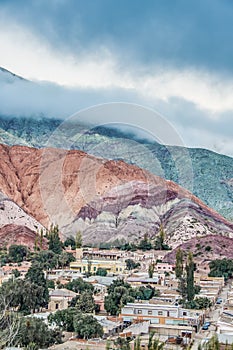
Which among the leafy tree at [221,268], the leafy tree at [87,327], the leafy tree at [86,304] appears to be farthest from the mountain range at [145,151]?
the leafy tree at [87,327]

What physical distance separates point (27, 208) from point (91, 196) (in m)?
7.26

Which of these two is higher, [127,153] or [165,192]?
[127,153]

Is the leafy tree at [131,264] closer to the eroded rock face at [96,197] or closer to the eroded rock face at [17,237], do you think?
the eroded rock face at [17,237]

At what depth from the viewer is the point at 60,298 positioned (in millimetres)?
28219

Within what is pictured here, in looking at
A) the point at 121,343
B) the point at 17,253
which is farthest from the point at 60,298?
the point at 17,253

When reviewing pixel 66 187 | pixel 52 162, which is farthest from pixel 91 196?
pixel 52 162

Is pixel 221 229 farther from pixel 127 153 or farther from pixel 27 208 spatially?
pixel 127 153

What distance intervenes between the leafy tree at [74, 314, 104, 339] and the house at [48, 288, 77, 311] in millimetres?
5078

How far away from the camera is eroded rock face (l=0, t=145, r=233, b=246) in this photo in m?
61.0

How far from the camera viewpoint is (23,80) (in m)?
116

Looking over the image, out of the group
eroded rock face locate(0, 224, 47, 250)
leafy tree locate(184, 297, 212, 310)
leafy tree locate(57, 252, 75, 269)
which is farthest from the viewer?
eroded rock face locate(0, 224, 47, 250)

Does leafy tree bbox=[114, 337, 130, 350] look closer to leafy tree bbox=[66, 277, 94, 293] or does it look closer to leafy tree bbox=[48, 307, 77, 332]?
leafy tree bbox=[48, 307, 77, 332]

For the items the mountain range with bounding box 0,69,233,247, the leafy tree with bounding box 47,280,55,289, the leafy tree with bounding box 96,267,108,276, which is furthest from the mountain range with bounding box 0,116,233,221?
the leafy tree with bounding box 47,280,55,289

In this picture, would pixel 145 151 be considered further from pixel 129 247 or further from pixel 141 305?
pixel 141 305
